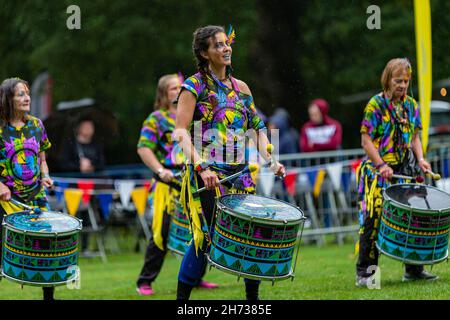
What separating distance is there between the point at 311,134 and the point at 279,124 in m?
0.63

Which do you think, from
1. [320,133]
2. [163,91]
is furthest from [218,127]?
[320,133]

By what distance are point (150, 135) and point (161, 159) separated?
0.74 feet

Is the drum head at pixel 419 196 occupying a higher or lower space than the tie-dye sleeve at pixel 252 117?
lower

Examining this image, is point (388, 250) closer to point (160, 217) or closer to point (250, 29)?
point (160, 217)

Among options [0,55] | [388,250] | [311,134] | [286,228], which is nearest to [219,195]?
[286,228]

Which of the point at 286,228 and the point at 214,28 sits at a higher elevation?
the point at 214,28

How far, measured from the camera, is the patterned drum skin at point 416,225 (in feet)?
21.3

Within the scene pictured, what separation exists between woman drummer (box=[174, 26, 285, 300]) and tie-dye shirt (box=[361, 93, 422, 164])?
1.56 metres

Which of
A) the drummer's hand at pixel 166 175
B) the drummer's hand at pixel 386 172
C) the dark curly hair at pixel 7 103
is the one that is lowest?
the drummer's hand at pixel 166 175

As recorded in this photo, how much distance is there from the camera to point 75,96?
47.8ft

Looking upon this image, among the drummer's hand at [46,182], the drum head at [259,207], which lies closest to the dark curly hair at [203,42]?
the drum head at [259,207]

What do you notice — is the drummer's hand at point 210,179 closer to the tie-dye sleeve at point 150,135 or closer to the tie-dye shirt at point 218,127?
the tie-dye shirt at point 218,127

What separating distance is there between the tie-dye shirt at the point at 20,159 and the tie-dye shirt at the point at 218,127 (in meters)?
1.36

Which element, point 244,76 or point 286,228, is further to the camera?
point 244,76
